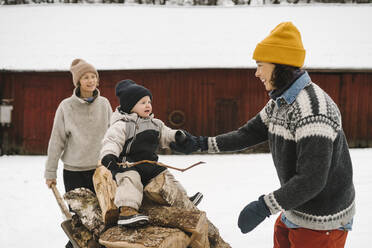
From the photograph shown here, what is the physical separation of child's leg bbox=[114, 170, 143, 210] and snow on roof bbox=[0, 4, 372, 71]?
9.43 m

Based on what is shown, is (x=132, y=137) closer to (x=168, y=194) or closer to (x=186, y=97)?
(x=168, y=194)

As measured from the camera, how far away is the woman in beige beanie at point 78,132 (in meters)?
3.86

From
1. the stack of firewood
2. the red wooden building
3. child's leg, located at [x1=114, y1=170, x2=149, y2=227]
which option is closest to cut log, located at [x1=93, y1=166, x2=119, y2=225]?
the stack of firewood

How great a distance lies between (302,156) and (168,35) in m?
13.3

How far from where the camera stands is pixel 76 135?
3.88 metres

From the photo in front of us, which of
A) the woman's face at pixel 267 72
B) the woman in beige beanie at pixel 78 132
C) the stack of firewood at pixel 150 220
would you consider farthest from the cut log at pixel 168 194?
the woman in beige beanie at pixel 78 132

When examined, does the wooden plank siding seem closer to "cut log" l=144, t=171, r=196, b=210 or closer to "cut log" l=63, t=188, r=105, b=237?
"cut log" l=63, t=188, r=105, b=237

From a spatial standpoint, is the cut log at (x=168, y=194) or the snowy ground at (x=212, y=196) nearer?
the cut log at (x=168, y=194)

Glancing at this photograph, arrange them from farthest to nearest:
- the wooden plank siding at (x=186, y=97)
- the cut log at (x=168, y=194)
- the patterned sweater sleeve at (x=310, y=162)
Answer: the wooden plank siding at (x=186, y=97) < the cut log at (x=168, y=194) < the patterned sweater sleeve at (x=310, y=162)

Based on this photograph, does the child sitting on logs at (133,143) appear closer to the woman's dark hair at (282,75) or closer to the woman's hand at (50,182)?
Result: the woman's dark hair at (282,75)

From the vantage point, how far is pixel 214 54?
12.7 metres

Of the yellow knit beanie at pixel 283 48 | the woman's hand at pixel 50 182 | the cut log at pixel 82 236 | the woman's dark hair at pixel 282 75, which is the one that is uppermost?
the yellow knit beanie at pixel 283 48

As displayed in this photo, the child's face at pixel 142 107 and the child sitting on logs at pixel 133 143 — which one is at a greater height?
the child's face at pixel 142 107

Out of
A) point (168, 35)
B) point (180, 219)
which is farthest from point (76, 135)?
point (168, 35)
